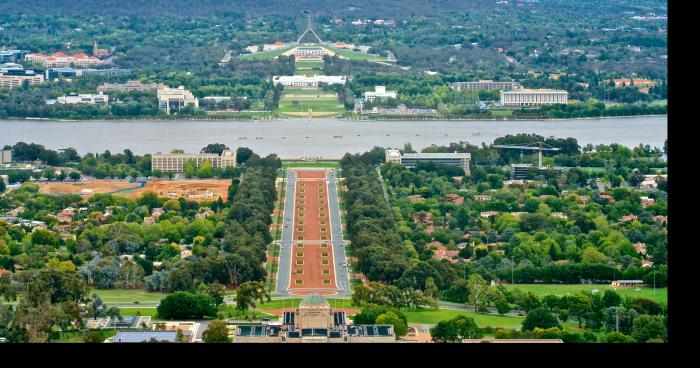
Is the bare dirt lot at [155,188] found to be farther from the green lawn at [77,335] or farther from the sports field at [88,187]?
the green lawn at [77,335]

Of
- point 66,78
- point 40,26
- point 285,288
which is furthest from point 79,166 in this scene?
point 40,26

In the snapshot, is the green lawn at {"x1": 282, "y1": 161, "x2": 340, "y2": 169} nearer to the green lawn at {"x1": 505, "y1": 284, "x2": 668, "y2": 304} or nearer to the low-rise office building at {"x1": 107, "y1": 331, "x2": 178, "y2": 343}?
the green lawn at {"x1": 505, "y1": 284, "x2": 668, "y2": 304}

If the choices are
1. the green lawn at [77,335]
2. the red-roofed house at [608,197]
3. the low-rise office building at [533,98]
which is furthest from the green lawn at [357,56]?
the green lawn at [77,335]

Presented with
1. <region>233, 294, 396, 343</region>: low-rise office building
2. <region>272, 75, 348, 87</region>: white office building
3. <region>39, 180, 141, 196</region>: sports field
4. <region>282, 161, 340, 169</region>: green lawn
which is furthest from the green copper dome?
<region>272, 75, 348, 87</region>: white office building

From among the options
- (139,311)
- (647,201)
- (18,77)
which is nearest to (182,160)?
(647,201)
